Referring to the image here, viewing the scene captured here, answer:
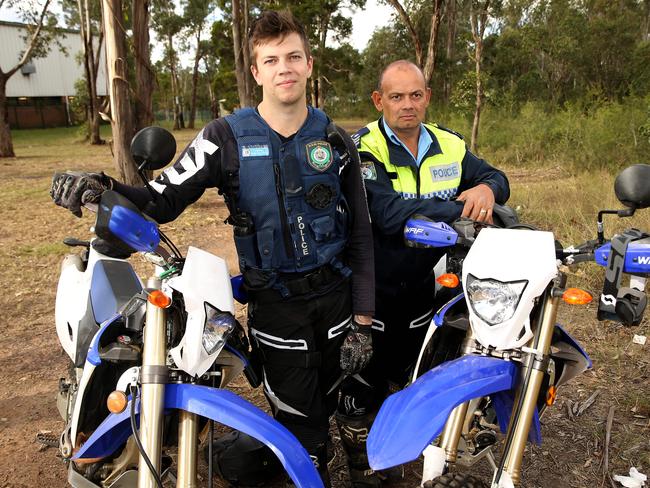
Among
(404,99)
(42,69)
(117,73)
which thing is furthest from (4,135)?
(42,69)

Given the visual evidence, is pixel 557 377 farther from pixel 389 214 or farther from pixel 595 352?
pixel 595 352

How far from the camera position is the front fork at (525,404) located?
156 cm

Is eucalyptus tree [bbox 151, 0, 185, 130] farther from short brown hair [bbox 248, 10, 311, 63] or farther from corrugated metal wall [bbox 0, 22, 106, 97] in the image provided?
short brown hair [bbox 248, 10, 311, 63]

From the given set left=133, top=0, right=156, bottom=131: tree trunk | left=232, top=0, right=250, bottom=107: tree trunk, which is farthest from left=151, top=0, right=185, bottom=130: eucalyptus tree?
left=133, top=0, right=156, bottom=131: tree trunk

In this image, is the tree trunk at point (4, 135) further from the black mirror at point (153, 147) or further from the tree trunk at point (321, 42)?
the black mirror at point (153, 147)

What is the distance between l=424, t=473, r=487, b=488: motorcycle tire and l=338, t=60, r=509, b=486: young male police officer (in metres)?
1.01

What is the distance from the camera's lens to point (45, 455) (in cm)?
275

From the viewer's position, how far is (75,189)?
1562 millimetres

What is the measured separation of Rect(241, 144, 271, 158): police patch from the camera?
1992 mm

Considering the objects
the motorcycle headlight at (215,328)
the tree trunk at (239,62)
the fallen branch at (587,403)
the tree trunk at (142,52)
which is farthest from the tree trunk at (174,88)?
the motorcycle headlight at (215,328)

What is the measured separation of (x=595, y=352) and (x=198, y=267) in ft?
10.2

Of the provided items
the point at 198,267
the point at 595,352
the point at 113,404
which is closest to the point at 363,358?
the point at 198,267

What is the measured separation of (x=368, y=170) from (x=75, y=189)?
1256 mm

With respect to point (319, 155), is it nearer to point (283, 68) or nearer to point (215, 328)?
point (283, 68)
